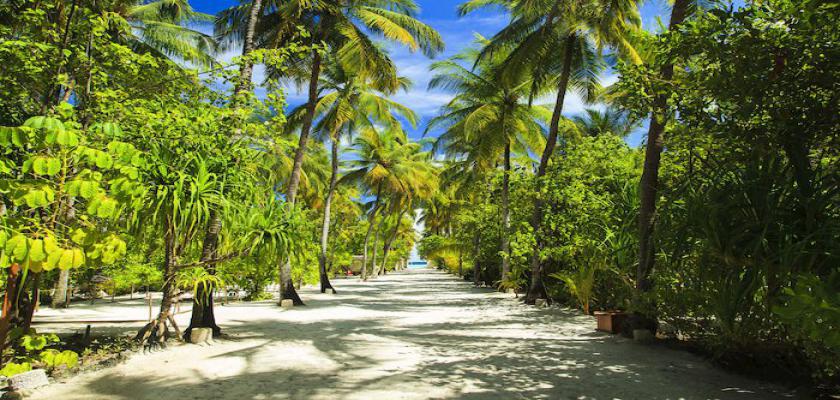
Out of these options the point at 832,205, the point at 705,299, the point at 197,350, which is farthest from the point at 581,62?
the point at 197,350

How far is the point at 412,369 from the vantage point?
208 inches

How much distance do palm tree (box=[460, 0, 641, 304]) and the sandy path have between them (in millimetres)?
5205

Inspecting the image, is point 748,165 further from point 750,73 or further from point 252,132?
point 252,132

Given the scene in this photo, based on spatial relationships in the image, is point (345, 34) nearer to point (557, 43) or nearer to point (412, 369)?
point (557, 43)

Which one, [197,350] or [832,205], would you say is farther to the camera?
[197,350]

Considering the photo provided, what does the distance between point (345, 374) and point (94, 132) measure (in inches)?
136

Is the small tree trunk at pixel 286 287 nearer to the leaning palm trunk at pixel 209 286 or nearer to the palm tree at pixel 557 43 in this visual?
the leaning palm trunk at pixel 209 286

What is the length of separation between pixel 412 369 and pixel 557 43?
11122mm

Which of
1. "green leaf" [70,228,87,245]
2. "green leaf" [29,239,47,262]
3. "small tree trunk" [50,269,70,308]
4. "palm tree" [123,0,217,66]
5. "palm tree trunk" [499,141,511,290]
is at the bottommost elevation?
"small tree trunk" [50,269,70,308]

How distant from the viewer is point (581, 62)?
552 inches

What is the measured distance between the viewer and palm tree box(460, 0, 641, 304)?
12.0 metres

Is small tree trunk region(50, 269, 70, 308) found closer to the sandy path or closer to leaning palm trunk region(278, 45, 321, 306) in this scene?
leaning palm trunk region(278, 45, 321, 306)

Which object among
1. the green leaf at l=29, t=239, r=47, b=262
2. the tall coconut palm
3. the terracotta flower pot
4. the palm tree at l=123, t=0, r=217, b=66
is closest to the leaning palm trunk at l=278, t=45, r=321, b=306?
the tall coconut palm

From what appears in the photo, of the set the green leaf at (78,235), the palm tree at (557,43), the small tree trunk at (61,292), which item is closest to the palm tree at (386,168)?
the palm tree at (557,43)
